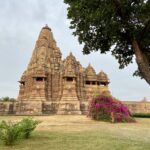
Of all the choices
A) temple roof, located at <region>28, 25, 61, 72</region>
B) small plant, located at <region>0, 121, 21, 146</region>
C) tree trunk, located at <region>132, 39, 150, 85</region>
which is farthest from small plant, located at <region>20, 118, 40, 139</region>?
temple roof, located at <region>28, 25, 61, 72</region>

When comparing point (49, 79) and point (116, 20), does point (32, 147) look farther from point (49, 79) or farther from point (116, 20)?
point (49, 79)

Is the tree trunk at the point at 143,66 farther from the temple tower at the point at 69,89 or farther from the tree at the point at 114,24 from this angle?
the temple tower at the point at 69,89

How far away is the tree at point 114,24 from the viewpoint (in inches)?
404

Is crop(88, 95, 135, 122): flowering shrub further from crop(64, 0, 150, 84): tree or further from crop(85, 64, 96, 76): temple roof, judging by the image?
crop(85, 64, 96, 76): temple roof

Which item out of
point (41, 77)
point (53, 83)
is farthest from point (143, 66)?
point (53, 83)

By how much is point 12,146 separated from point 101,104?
15973mm

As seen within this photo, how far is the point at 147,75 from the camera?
32.6ft

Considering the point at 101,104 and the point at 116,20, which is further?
the point at 101,104

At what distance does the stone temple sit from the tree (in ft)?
86.1

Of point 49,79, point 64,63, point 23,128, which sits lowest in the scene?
point 23,128

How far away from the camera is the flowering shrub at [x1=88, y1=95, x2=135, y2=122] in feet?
80.7

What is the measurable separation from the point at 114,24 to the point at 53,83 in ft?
109

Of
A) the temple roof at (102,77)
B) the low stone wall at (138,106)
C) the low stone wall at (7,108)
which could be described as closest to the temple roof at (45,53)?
the low stone wall at (7,108)

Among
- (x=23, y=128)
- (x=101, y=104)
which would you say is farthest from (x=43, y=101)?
(x=23, y=128)
